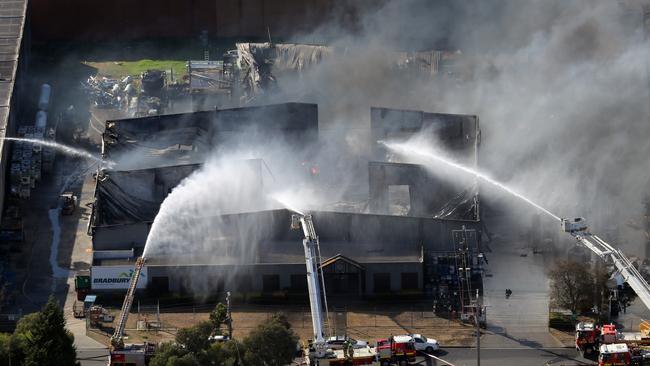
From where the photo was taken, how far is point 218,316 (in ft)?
230

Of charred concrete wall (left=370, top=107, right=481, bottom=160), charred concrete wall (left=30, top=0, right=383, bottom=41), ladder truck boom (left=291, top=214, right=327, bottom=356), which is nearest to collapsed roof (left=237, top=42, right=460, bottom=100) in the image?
charred concrete wall (left=30, top=0, right=383, bottom=41)

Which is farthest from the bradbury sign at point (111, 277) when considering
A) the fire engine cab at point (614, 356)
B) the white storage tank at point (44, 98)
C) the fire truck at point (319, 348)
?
the white storage tank at point (44, 98)

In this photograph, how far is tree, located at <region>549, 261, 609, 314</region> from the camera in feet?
237

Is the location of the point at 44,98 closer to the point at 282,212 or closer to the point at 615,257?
the point at 282,212

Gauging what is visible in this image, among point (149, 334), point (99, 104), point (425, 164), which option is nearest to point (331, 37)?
point (99, 104)

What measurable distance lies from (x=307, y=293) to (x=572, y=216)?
14718 millimetres

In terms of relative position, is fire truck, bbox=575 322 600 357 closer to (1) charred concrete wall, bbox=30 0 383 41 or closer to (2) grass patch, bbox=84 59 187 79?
(2) grass patch, bbox=84 59 187 79

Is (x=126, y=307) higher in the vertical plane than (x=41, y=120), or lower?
lower

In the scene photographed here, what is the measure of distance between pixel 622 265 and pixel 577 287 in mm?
3945

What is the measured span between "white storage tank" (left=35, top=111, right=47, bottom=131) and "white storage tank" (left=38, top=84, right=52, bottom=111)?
97 centimetres

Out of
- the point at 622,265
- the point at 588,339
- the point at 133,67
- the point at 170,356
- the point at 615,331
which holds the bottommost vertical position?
the point at 170,356

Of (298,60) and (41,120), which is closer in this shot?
(41,120)

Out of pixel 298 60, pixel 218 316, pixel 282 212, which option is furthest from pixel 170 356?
pixel 298 60

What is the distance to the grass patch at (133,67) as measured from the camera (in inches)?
4099
